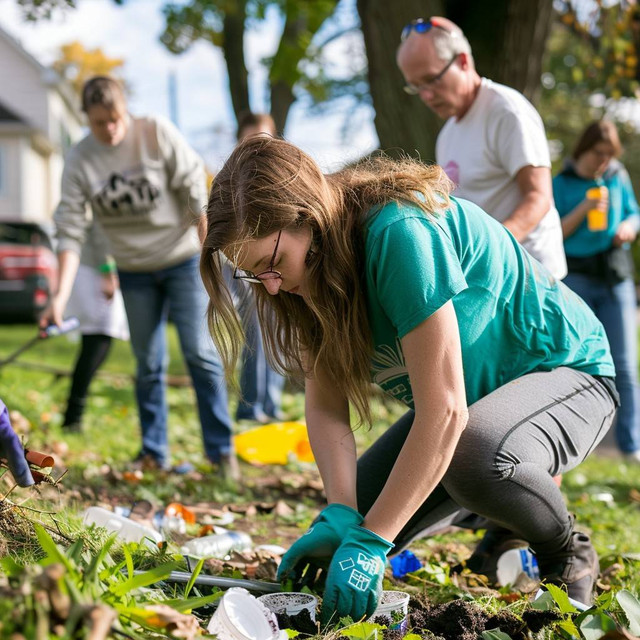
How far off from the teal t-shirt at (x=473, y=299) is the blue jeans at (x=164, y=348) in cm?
170

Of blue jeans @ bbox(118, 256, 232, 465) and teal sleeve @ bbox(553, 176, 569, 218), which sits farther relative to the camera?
teal sleeve @ bbox(553, 176, 569, 218)

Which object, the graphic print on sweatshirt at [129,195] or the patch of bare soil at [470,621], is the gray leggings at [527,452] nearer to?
the patch of bare soil at [470,621]

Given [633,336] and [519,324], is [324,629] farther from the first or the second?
[633,336]

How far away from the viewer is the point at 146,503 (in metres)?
3.13

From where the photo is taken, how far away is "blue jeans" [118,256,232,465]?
4.04 meters

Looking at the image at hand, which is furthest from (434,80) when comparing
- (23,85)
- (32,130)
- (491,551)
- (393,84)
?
(23,85)

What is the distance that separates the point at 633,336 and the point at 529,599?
3.25 meters

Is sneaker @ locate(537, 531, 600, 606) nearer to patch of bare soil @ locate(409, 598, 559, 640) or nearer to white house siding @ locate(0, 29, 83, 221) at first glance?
patch of bare soil @ locate(409, 598, 559, 640)

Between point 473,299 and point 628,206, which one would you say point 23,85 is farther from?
point 473,299

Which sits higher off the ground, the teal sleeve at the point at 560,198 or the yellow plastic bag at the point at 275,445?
the teal sleeve at the point at 560,198

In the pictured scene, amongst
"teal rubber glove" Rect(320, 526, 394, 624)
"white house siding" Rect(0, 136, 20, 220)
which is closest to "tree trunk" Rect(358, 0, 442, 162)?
"teal rubber glove" Rect(320, 526, 394, 624)

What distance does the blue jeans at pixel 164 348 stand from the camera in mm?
4035

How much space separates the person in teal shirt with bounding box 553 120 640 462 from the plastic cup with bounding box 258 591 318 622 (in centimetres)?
336

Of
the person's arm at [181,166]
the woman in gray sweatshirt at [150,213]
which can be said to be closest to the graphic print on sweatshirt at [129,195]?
the woman in gray sweatshirt at [150,213]
